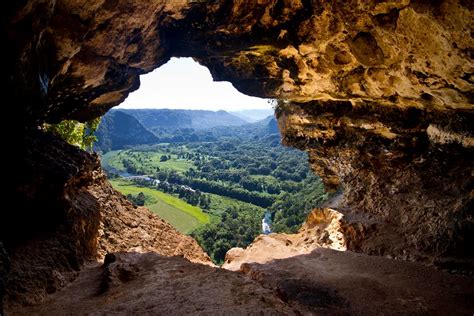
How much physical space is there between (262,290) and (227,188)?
11227 centimetres

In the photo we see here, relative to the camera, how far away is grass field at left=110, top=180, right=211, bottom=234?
3366 inches

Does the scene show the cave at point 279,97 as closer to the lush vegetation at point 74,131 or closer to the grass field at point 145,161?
the lush vegetation at point 74,131

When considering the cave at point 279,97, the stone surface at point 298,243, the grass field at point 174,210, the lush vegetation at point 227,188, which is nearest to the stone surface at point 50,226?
the cave at point 279,97

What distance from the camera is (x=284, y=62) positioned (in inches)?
666

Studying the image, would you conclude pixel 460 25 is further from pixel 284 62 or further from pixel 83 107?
pixel 83 107

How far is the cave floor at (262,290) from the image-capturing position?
7.86m

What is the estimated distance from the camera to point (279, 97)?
2017 centimetres

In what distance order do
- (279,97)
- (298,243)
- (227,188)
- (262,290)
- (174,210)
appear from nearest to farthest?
(262,290) → (298,243) → (279,97) → (174,210) → (227,188)

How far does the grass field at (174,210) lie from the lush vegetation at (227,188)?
28 centimetres

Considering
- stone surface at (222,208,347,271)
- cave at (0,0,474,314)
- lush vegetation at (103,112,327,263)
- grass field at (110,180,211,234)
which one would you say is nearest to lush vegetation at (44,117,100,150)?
Answer: cave at (0,0,474,314)

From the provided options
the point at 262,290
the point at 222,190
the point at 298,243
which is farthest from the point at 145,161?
the point at 262,290

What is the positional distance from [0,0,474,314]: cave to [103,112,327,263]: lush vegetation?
35.2 m

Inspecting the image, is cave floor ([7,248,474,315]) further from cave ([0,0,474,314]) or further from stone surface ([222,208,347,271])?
stone surface ([222,208,347,271])

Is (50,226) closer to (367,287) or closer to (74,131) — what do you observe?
(367,287)
